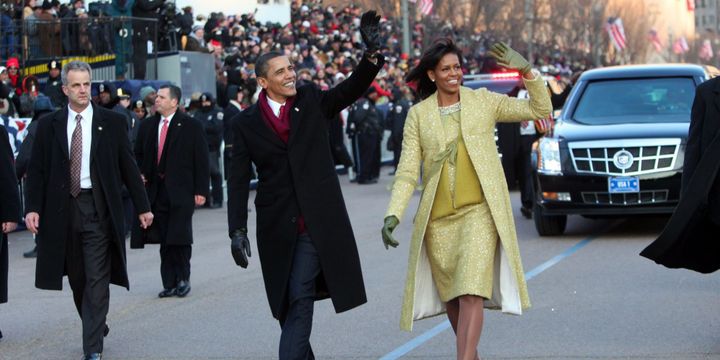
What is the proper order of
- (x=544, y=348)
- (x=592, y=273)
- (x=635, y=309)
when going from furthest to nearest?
(x=592, y=273) → (x=635, y=309) → (x=544, y=348)

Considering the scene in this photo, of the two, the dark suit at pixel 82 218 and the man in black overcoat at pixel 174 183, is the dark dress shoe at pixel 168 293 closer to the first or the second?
the man in black overcoat at pixel 174 183

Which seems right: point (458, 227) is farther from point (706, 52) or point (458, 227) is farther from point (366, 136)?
point (706, 52)

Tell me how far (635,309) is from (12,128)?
9957mm

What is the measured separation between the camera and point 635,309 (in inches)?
402

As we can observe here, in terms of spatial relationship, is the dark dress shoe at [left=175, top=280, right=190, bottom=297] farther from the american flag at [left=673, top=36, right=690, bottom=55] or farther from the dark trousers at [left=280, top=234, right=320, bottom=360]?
the american flag at [left=673, top=36, right=690, bottom=55]

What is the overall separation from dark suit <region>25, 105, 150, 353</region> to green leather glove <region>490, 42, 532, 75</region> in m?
2.75

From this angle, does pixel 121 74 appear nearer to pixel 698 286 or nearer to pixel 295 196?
pixel 698 286

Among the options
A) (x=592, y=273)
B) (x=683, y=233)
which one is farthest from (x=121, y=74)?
(x=683, y=233)

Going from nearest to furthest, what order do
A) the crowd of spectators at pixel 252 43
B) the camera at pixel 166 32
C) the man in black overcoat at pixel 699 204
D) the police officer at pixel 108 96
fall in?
the man in black overcoat at pixel 699 204
the police officer at pixel 108 96
the crowd of spectators at pixel 252 43
the camera at pixel 166 32

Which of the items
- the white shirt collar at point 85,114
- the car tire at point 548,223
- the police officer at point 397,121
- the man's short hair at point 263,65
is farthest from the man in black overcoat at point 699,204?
the police officer at point 397,121

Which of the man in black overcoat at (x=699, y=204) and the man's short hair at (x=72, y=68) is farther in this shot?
the man's short hair at (x=72, y=68)

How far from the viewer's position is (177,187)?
1223cm

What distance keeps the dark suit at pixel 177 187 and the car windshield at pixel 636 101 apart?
4911 mm

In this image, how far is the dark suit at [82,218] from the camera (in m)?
9.08
